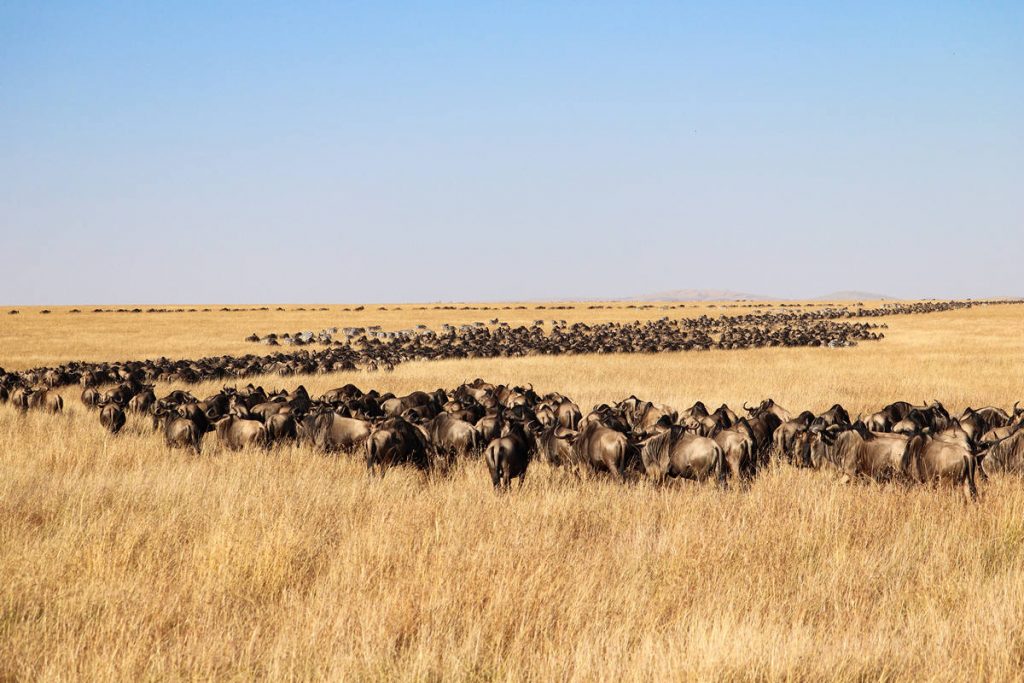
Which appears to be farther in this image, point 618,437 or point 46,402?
point 46,402

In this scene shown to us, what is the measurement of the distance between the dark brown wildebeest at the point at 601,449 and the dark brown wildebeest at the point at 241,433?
5064 millimetres

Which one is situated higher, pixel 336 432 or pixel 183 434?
pixel 336 432

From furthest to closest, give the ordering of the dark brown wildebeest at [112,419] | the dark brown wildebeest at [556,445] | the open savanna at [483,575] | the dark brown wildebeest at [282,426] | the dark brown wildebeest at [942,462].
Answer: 1. the dark brown wildebeest at [112,419]
2. the dark brown wildebeest at [282,426]
3. the dark brown wildebeest at [556,445]
4. the dark brown wildebeest at [942,462]
5. the open savanna at [483,575]

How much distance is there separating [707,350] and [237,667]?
3483cm

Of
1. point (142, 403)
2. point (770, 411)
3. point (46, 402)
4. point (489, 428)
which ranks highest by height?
point (770, 411)

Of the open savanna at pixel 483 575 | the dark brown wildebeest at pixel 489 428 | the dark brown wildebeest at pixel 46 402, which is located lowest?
the open savanna at pixel 483 575

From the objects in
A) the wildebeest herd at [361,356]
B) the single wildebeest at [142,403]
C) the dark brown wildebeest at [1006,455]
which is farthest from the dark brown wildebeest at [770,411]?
the wildebeest herd at [361,356]

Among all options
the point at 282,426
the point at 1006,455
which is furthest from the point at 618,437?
the point at 282,426

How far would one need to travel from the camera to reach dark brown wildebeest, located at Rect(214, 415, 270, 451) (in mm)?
12906

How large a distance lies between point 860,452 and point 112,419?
12454 mm

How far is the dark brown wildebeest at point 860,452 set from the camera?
1011 centimetres

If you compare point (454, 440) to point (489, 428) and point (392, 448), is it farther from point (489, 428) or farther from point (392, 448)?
point (392, 448)

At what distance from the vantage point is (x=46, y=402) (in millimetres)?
17766

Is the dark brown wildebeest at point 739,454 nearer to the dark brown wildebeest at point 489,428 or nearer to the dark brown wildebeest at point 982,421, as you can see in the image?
the dark brown wildebeest at point 489,428
